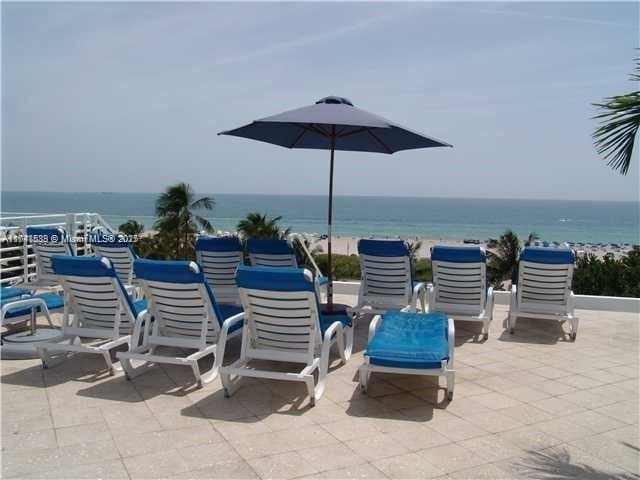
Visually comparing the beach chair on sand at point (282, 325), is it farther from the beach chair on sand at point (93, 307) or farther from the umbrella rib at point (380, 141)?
the umbrella rib at point (380, 141)

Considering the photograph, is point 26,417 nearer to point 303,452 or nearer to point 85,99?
point 303,452

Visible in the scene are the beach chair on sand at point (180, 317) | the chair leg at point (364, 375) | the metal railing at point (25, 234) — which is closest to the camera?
the chair leg at point (364, 375)

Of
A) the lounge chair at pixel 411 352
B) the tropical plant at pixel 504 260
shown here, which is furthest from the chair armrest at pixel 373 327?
the tropical plant at pixel 504 260

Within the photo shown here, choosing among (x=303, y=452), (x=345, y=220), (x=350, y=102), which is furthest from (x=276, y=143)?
(x=345, y=220)

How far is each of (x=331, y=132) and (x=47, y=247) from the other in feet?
13.3

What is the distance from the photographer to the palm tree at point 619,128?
2.93m

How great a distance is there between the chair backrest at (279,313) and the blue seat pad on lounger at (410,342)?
522 mm

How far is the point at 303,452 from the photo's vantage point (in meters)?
3.32

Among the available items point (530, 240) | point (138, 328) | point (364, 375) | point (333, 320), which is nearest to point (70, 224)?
point (138, 328)

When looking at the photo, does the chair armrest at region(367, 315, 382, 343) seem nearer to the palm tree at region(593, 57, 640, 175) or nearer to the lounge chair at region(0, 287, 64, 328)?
the palm tree at region(593, 57, 640, 175)

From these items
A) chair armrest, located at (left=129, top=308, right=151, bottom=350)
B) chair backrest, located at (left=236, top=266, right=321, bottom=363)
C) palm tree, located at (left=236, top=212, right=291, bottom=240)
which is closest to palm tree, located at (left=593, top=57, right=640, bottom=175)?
chair backrest, located at (left=236, top=266, right=321, bottom=363)

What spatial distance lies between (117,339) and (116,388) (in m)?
0.50

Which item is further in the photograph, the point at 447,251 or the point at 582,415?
the point at 447,251

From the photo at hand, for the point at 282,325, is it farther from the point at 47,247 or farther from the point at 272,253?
the point at 47,247
